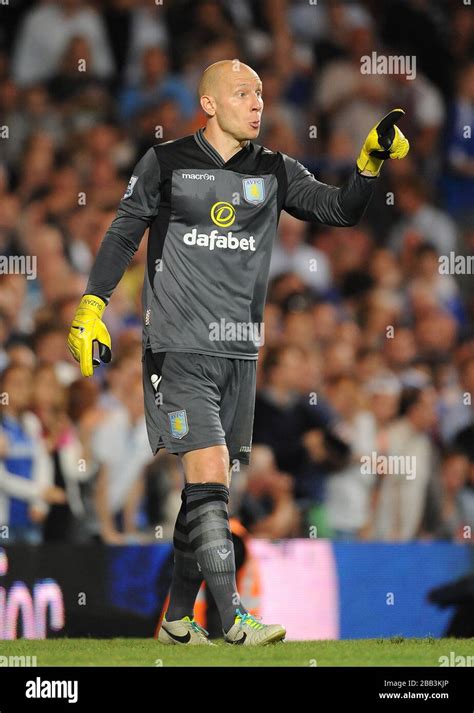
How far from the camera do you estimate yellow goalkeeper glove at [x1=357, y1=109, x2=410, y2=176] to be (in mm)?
5152

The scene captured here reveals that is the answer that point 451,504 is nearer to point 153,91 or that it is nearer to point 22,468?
point 22,468

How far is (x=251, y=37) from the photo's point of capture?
1157cm

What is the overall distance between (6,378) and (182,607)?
129 inches

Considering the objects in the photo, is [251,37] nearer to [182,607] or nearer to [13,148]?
[13,148]

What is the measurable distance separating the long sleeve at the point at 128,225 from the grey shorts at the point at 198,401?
1.10 feet

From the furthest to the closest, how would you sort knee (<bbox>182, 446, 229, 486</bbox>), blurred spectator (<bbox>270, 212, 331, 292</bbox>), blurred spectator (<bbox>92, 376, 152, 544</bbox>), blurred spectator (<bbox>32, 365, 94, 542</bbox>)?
blurred spectator (<bbox>270, 212, 331, 292</bbox>)
blurred spectator (<bbox>92, 376, 152, 544</bbox>)
blurred spectator (<bbox>32, 365, 94, 542</bbox>)
knee (<bbox>182, 446, 229, 486</bbox>)

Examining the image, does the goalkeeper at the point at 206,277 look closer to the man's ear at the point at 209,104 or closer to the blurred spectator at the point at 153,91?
the man's ear at the point at 209,104

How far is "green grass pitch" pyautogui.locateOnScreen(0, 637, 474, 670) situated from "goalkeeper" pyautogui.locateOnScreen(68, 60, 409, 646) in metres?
0.34

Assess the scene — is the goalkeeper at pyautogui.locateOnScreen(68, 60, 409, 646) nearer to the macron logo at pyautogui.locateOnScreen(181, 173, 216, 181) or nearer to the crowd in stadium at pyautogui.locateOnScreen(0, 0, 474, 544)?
the macron logo at pyautogui.locateOnScreen(181, 173, 216, 181)

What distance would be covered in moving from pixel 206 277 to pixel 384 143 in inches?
32.8

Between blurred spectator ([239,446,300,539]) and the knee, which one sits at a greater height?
blurred spectator ([239,446,300,539])

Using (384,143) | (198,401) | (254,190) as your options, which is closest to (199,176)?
(254,190)
